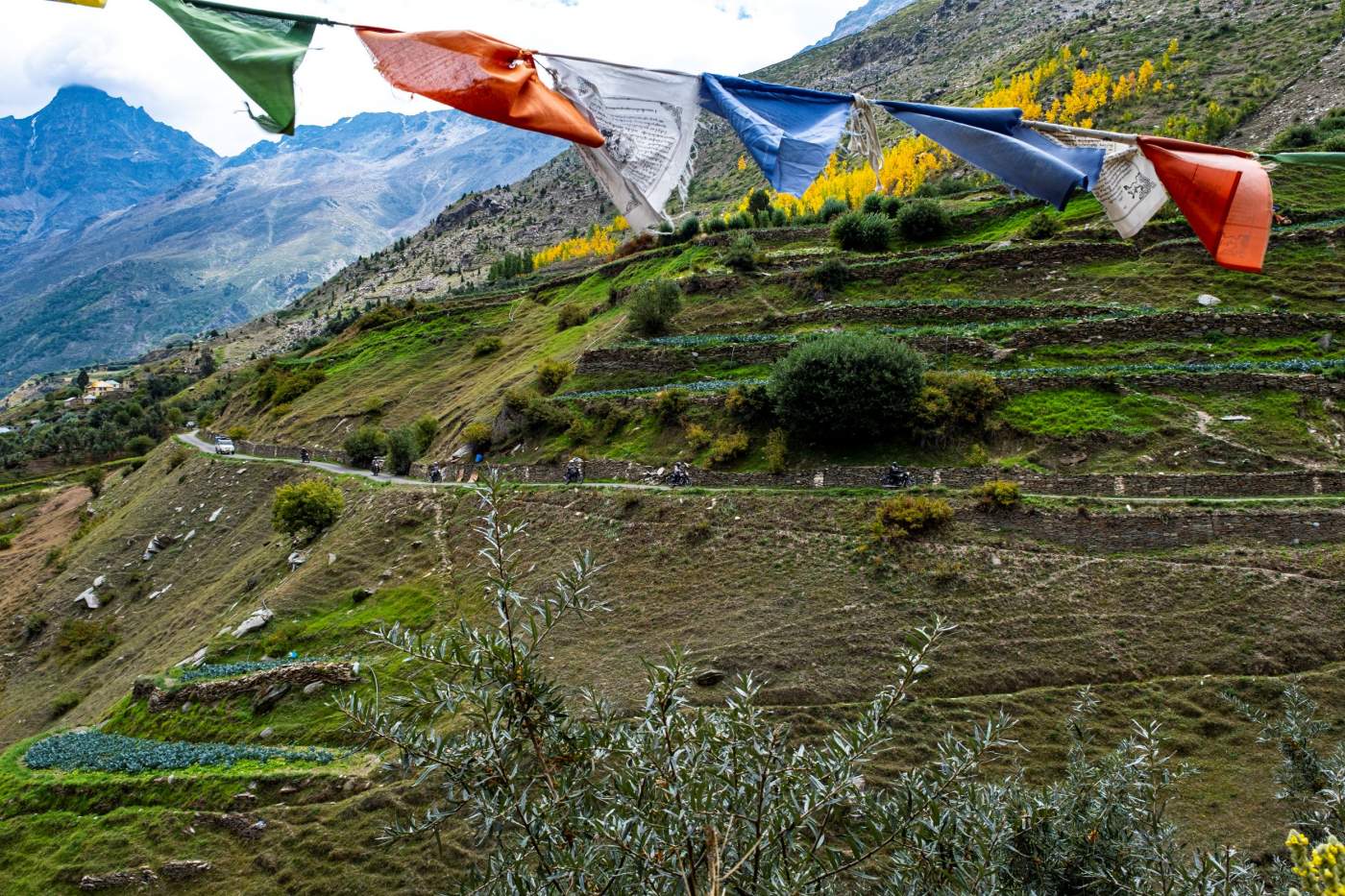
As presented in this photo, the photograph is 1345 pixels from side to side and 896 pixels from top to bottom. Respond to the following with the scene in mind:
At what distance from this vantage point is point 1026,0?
13112 centimetres

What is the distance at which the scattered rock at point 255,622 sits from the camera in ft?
71.5

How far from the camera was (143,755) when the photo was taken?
16469 mm

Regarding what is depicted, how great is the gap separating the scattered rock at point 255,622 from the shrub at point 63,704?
27.0ft

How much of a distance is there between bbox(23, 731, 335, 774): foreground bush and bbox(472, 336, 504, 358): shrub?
3531 cm

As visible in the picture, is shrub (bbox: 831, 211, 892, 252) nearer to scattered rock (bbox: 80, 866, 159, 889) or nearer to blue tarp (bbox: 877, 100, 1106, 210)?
blue tarp (bbox: 877, 100, 1106, 210)

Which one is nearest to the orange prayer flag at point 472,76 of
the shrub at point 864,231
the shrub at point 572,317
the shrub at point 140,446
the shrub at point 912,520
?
the shrub at point 912,520

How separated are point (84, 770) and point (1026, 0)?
169 meters

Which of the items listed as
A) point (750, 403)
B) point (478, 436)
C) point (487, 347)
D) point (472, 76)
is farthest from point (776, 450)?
point (487, 347)

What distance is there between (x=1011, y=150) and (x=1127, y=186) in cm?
128

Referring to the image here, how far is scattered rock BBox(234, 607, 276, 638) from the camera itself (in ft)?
71.5

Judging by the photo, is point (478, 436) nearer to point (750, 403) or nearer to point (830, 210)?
point (750, 403)

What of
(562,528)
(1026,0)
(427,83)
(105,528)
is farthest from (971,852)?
(1026,0)

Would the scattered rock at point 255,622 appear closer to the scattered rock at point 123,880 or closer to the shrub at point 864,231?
the scattered rock at point 123,880

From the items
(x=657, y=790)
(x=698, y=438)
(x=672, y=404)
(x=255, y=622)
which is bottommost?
(x=255, y=622)
